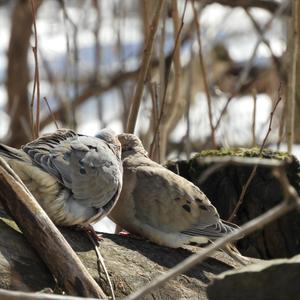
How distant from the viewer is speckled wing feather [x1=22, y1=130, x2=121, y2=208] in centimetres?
315

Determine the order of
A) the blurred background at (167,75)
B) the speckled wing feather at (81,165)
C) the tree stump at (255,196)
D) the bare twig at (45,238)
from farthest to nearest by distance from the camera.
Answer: the blurred background at (167,75) → the tree stump at (255,196) → the speckled wing feather at (81,165) → the bare twig at (45,238)

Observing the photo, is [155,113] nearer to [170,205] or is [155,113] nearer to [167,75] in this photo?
[167,75]

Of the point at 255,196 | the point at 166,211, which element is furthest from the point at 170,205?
the point at 255,196

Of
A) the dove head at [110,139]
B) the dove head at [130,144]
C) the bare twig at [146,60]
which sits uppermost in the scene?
the bare twig at [146,60]

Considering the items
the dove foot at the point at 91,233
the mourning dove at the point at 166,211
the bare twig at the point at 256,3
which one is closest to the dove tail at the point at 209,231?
the mourning dove at the point at 166,211

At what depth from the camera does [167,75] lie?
4.52 metres

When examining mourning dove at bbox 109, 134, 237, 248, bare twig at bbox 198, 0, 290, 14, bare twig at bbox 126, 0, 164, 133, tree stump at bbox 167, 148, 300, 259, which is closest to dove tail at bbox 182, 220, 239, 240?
mourning dove at bbox 109, 134, 237, 248

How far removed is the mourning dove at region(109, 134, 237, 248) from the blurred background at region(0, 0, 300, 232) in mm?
463

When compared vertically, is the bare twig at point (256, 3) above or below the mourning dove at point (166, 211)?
above

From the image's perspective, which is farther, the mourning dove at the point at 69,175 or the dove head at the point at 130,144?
the dove head at the point at 130,144

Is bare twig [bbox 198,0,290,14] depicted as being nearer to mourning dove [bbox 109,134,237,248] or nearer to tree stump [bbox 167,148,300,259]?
tree stump [bbox 167,148,300,259]

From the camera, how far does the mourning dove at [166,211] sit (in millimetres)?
3512

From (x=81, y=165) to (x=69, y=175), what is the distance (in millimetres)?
64

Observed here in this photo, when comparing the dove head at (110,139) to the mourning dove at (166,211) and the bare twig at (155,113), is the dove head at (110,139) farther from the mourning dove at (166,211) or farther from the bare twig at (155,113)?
the bare twig at (155,113)
